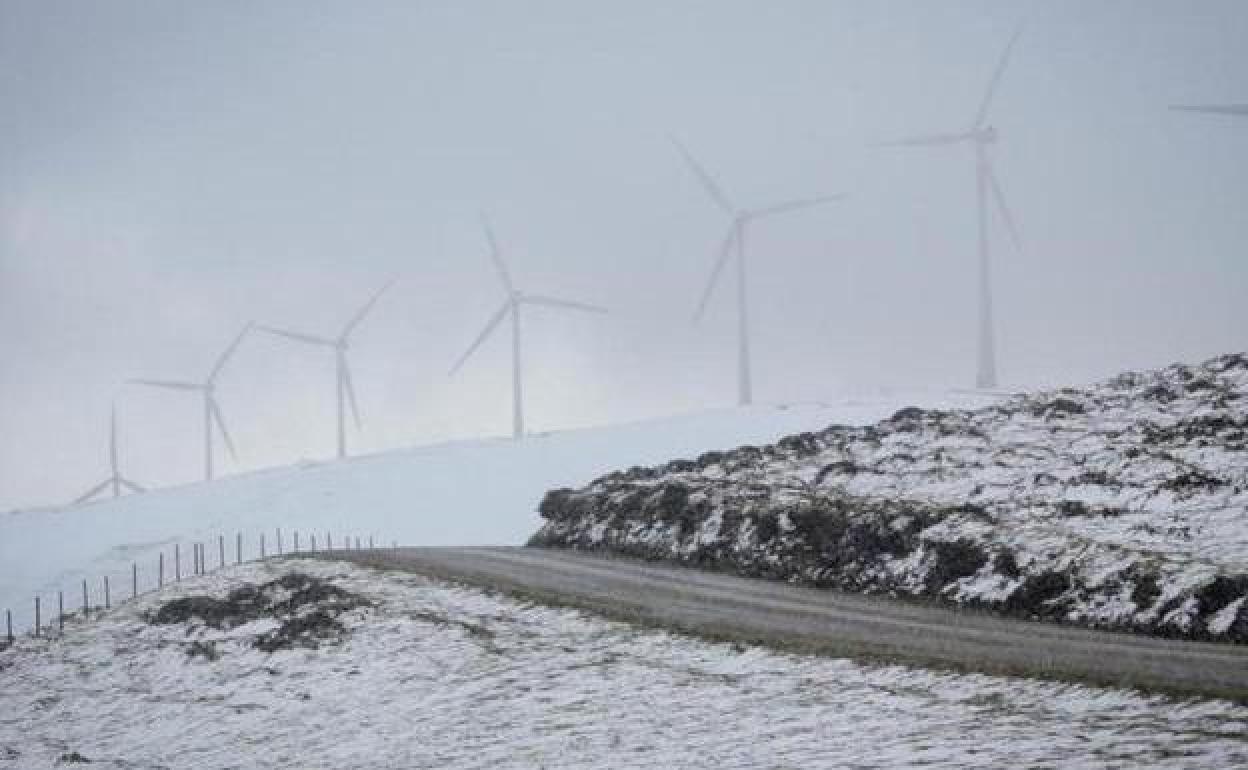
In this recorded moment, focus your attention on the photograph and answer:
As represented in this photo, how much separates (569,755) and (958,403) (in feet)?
223

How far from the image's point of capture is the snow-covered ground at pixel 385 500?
6981cm

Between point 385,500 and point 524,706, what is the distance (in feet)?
202

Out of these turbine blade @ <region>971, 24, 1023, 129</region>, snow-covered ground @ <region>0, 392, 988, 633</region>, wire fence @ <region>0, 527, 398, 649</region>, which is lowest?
wire fence @ <region>0, 527, 398, 649</region>

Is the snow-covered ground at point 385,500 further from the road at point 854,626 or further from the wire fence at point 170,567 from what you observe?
the road at point 854,626

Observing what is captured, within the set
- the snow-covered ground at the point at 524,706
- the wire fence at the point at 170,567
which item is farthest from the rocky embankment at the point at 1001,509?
the wire fence at the point at 170,567

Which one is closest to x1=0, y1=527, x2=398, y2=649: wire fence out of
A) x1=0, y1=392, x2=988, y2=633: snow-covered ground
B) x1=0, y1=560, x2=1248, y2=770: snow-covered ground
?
x1=0, y1=392, x2=988, y2=633: snow-covered ground

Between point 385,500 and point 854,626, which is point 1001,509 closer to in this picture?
point 854,626

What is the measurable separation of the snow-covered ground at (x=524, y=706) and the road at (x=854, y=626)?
2.36ft

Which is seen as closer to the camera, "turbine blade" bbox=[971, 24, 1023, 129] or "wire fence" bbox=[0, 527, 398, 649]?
Answer: "wire fence" bbox=[0, 527, 398, 649]

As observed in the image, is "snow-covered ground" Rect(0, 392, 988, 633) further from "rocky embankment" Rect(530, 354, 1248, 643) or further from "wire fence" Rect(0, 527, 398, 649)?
"rocky embankment" Rect(530, 354, 1248, 643)

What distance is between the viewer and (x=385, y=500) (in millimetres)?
77625

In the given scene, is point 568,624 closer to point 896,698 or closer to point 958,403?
point 896,698

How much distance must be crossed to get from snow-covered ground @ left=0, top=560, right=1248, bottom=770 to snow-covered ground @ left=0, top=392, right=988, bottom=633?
38.8 m

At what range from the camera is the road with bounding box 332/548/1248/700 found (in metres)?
15.6
